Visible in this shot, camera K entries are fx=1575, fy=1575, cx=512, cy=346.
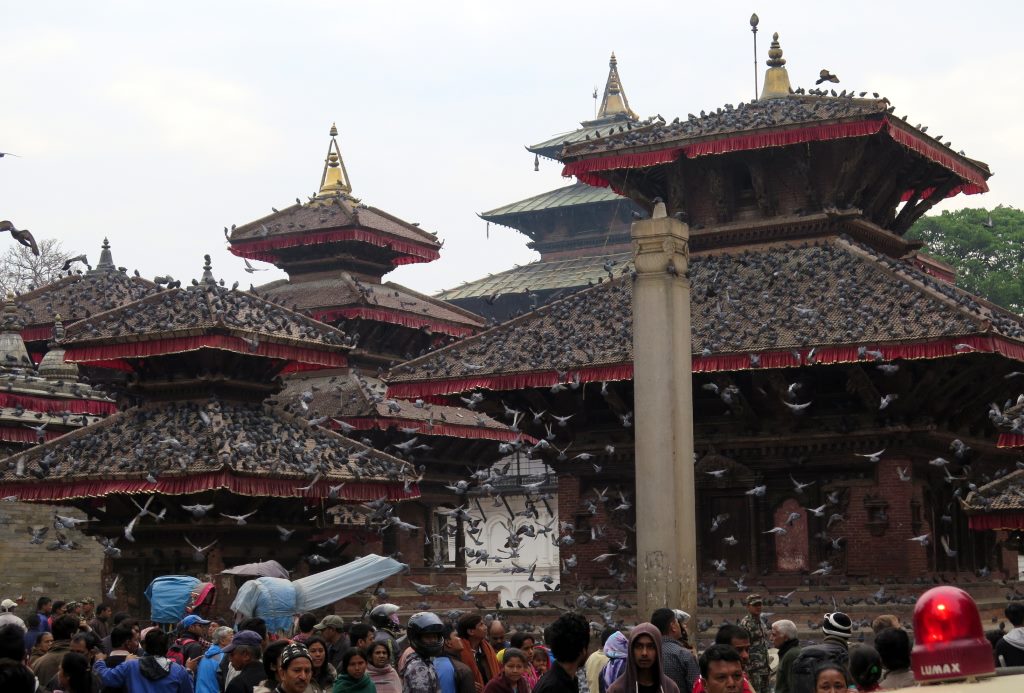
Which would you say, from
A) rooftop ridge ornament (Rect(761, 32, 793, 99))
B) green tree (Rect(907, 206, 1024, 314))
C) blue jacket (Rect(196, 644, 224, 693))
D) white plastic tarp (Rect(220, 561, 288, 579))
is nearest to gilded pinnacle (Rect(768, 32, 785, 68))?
rooftop ridge ornament (Rect(761, 32, 793, 99))

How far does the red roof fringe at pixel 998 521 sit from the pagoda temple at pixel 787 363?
1038 millimetres

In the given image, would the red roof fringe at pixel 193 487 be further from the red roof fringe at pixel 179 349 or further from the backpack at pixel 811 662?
the backpack at pixel 811 662

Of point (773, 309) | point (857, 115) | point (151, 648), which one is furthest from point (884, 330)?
point (151, 648)

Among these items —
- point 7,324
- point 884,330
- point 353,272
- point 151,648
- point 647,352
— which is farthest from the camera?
point 353,272

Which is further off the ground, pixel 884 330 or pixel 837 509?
pixel 884 330

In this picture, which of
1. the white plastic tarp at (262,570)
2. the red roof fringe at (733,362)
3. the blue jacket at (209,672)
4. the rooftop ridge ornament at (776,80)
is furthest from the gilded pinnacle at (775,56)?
→ the blue jacket at (209,672)

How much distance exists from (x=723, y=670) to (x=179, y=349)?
61.2 feet

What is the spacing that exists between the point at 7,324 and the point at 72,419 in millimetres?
3714

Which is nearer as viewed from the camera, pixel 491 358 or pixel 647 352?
pixel 647 352

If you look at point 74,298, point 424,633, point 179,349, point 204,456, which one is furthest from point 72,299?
point 424,633

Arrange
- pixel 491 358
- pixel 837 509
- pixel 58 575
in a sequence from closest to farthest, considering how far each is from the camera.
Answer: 1. pixel 837 509
2. pixel 491 358
3. pixel 58 575

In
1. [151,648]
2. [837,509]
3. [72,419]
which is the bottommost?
[151,648]

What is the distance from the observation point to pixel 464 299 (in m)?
59.4

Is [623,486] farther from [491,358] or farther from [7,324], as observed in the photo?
[7,324]
